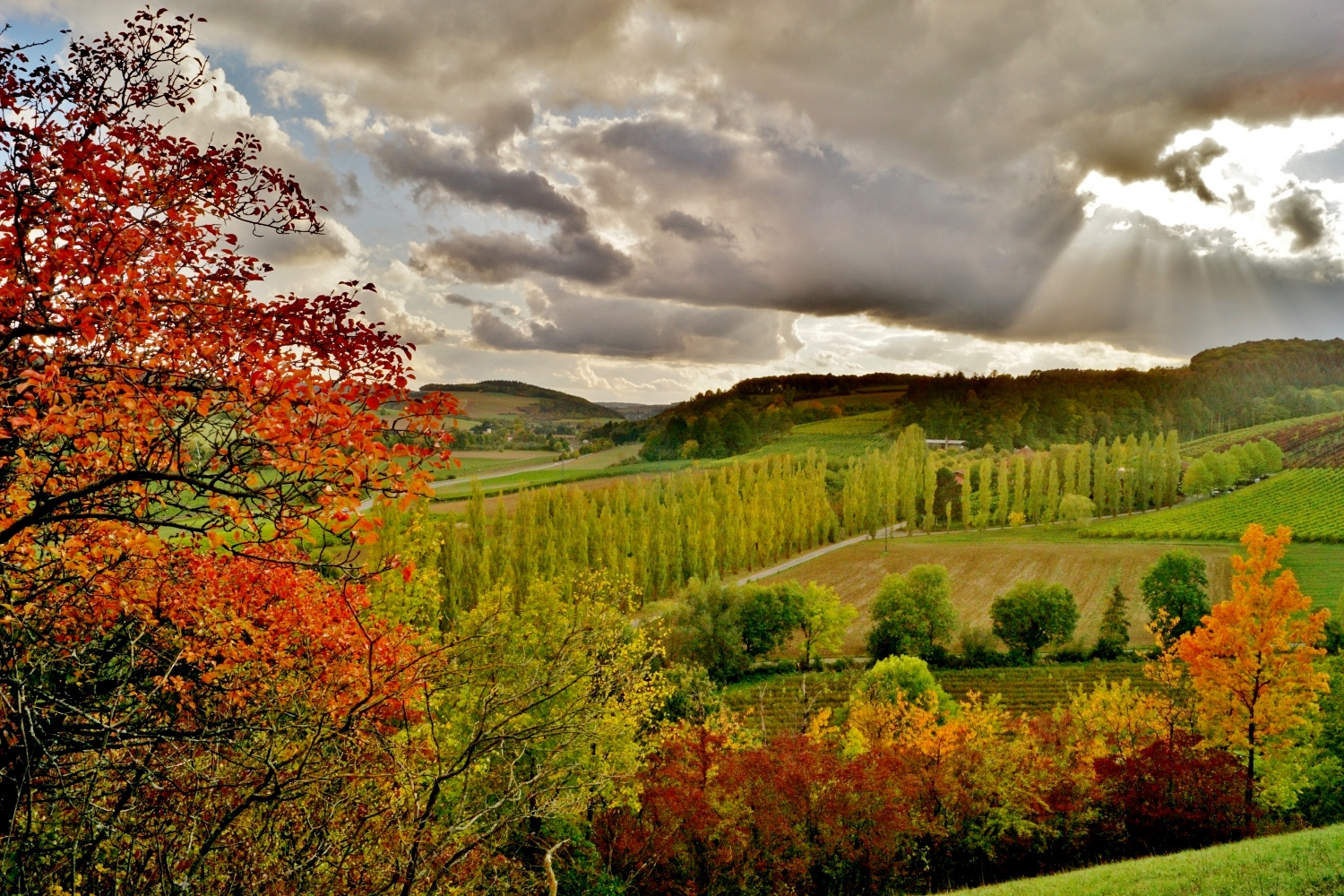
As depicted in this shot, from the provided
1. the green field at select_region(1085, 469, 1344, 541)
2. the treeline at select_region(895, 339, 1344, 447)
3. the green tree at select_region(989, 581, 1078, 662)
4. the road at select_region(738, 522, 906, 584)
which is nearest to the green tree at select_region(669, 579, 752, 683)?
the road at select_region(738, 522, 906, 584)

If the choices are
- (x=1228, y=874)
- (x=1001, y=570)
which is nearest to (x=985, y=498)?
Answer: (x=1001, y=570)

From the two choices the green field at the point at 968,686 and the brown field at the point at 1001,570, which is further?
the brown field at the point at 1001,570

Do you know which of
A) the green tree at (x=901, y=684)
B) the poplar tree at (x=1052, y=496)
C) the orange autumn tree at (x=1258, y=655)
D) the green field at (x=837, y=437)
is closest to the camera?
the orange autumn tree at (x=1258, y=655)

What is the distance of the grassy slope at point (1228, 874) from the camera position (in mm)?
9492

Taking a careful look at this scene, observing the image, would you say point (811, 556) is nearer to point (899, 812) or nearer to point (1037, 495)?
point (1037, 495)

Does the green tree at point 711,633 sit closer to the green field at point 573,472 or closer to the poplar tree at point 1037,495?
the green field at point 573,472

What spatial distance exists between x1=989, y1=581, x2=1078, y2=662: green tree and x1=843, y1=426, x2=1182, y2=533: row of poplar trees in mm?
33005

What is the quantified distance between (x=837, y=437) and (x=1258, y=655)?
127340 mm

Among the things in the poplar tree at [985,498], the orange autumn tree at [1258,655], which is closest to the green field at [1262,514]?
the poplar tree at [985,498]

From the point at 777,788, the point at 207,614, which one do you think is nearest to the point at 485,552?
the point at 777,788

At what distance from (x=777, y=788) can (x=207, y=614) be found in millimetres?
12081

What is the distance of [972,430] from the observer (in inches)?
5566

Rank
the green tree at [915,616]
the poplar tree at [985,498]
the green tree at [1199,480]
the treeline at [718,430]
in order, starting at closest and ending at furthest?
the green tree at [915,616] < the poplar tree at [985,498] < the green tree at [1199,480] < the treeline at [718,430]

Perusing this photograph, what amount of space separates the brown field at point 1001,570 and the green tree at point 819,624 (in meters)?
2.70
